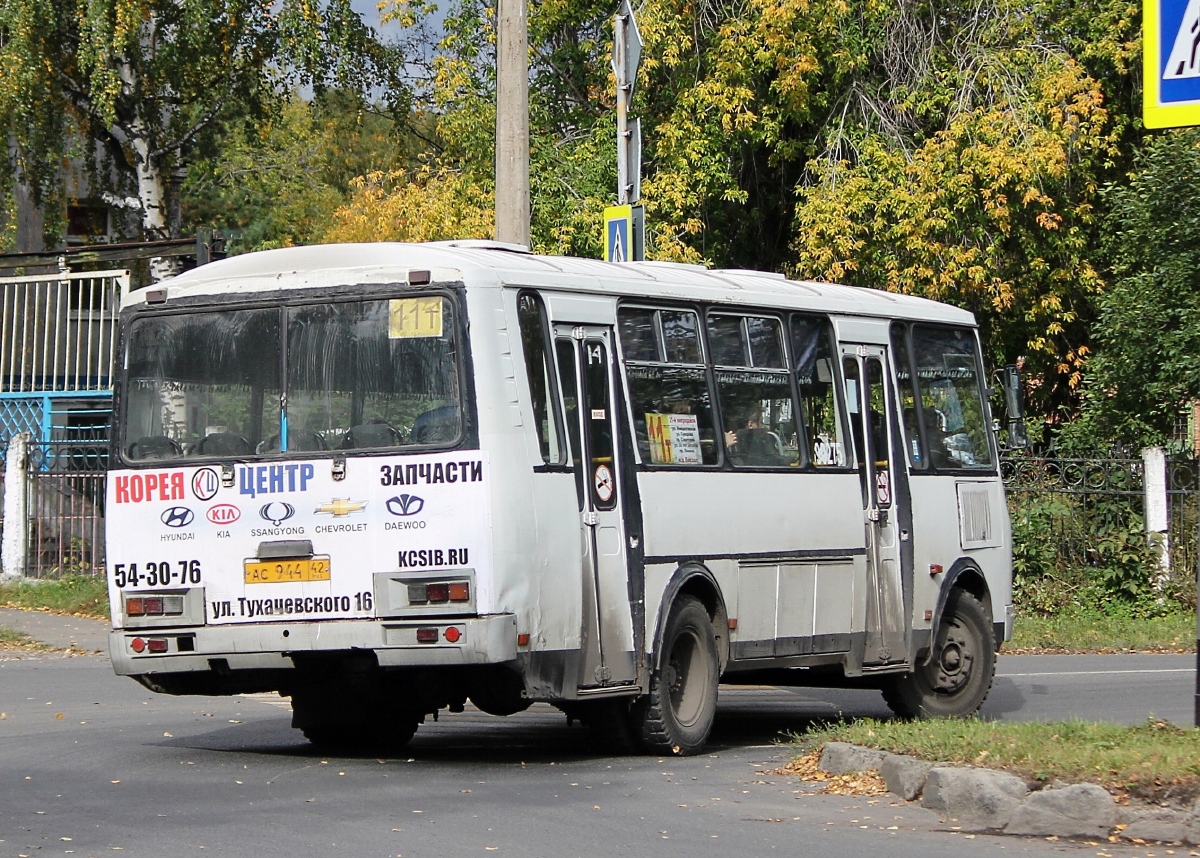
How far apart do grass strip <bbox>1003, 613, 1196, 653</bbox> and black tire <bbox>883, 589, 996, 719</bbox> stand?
18.6 feet

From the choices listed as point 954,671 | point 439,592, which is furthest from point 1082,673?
point 439,592

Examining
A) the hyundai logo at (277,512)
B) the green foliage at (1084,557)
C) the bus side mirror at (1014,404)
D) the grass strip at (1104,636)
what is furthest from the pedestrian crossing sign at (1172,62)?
the green foliage at (1084,557)

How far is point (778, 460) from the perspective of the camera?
12125 millimetres

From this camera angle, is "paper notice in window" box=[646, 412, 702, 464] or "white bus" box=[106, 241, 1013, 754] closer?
"white bus" box=[106, 241, 1013, 754]

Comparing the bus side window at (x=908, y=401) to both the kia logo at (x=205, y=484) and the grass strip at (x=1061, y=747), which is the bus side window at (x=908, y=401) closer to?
the grass strip at (x=1061, y=747)

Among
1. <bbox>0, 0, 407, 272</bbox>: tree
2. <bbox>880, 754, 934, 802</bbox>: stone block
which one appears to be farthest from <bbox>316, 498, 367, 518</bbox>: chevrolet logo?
<bbox>0, 0, 407, 272</bbox>: tree

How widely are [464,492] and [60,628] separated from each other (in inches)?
442

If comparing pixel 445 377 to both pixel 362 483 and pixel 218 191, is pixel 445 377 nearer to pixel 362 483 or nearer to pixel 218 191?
pixel 362 483

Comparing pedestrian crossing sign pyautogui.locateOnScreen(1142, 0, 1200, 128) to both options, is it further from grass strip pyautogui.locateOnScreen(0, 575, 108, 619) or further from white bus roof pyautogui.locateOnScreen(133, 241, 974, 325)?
grass strip pyautogui.locateOnScreen(0, 575, 108, 619)

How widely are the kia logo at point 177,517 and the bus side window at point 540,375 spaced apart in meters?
1.96

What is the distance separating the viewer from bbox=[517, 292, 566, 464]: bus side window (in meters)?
10.1

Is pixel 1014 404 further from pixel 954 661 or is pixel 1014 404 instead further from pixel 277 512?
pixel 277 512

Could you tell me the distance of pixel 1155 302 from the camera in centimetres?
2370

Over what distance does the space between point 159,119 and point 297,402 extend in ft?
88.6
